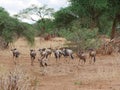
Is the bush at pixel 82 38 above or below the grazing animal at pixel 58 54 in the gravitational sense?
above

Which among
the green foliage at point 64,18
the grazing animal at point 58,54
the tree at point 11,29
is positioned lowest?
the grazing animal at point 58,54

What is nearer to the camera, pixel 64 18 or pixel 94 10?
pixel 94 10

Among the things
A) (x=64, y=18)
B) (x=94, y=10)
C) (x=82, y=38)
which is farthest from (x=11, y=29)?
(x=64, y=18)

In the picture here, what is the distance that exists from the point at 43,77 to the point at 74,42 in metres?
11.3

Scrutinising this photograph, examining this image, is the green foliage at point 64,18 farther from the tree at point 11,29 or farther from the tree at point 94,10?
the tree at point 11,29

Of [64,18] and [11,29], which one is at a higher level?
[64,18]

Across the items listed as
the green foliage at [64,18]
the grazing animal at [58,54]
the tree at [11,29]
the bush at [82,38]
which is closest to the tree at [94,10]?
the green foliage at [64,18]

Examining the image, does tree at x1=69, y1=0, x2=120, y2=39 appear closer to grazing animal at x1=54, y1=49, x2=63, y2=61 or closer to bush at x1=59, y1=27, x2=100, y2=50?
bush at x1=59, y1=27, x2=100, y2=50

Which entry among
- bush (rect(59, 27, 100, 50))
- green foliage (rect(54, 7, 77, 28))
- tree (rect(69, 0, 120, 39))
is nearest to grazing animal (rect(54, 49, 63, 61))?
bush (rect(59, 27, 100, 50))

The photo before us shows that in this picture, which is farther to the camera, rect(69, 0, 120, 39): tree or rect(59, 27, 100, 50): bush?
rect(69, 0, 120, 39): tree

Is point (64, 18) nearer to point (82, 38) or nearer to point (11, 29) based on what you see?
point (11, 29)

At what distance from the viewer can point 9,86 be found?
945 centimetres

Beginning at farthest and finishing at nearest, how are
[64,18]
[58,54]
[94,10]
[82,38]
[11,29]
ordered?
[64,18], [94,10], [11,29], [82,38], [58,54]

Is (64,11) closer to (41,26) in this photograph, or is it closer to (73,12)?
(73,12)
